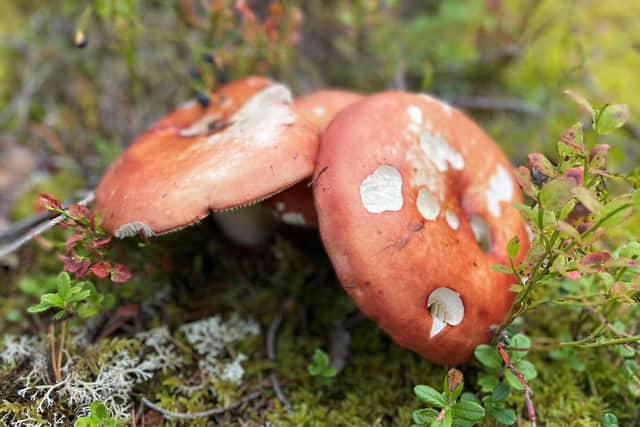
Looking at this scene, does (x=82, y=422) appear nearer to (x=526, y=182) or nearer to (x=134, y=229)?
(x=134, y=229)

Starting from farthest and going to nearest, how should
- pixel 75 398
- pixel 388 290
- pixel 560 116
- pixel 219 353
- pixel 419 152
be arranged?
1. pixel 560 116
2. pixel 219 353
3. pixel 419 152
4. pixel 75 398
5. pixel 388 290

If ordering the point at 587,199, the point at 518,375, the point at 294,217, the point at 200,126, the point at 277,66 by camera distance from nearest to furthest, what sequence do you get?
the point at 587,199, the point at 518,375, the point at 294,217, the point at 200,126, the point at 277,66

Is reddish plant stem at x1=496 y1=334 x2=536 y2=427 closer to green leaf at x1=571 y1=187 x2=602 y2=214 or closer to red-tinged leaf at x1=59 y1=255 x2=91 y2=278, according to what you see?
green leaf at x1=571 y1=187 x2=602 y2=214

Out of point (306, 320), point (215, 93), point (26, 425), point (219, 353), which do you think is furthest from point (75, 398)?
point (215, 93)

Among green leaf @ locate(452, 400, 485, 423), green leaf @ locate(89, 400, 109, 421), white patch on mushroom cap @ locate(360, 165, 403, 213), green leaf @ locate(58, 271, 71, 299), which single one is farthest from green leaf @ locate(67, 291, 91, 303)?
green leaf @ locate(452, 400, 485, 423)

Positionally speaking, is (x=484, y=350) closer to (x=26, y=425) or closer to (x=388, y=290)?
(x=388, y=290)

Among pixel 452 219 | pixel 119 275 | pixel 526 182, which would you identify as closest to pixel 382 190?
pixel 452 219

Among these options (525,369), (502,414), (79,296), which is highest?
(79,296)

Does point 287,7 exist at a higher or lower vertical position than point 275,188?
higher
